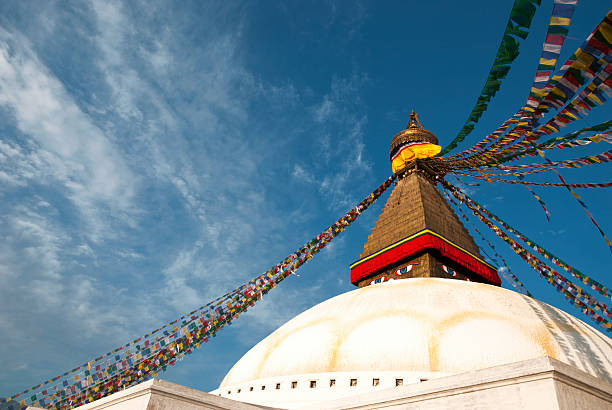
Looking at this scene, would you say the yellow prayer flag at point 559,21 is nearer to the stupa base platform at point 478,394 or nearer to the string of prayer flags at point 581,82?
the string of prayer flags at point 581,82

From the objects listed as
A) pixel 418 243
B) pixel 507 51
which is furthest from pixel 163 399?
pixel 418 243

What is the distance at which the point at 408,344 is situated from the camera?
23.9 feet

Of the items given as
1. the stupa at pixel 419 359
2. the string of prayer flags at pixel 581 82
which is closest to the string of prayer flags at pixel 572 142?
the string of prayer flags at pixel 581 82

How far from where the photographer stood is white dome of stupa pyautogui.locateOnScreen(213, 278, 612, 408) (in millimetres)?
6848

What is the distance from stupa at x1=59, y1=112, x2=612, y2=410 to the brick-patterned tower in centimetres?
388

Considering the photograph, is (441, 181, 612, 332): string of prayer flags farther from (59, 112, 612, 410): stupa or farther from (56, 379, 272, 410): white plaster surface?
(56, 379, 272, 410): white plaster surface

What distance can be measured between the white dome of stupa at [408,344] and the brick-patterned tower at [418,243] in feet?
13.8

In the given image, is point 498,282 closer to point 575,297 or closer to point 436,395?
point 575,297

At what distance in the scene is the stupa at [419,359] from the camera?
4746mm

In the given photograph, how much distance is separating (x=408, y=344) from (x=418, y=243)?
22.5 feet

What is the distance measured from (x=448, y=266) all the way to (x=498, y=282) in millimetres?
2675

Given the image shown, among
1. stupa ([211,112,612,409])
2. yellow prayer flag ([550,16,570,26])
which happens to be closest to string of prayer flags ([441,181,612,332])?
stupa ([211,112,612,409])

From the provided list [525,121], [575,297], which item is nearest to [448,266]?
[575,297]

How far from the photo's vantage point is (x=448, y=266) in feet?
46.0
